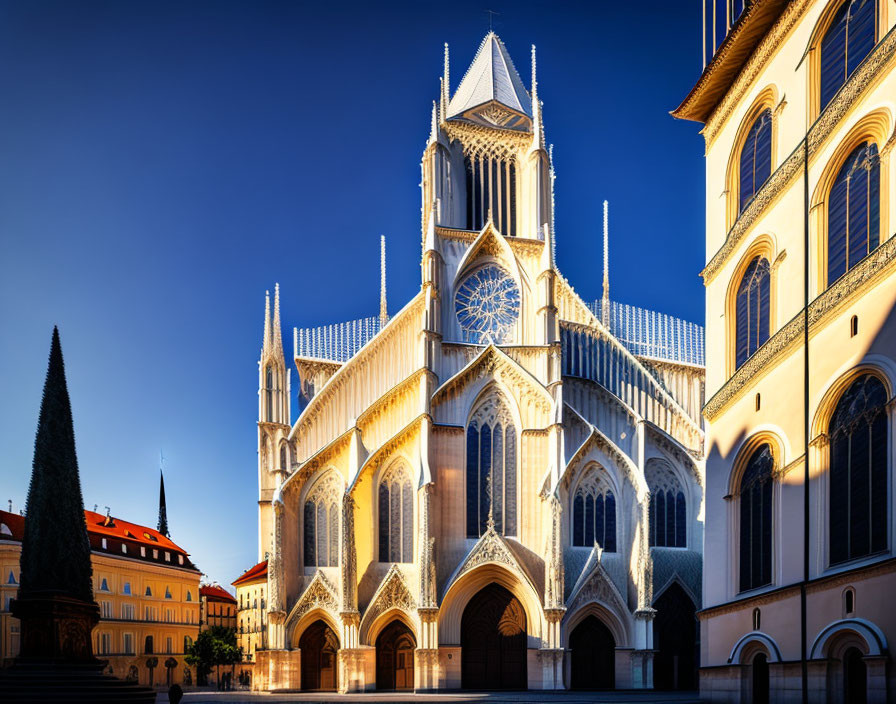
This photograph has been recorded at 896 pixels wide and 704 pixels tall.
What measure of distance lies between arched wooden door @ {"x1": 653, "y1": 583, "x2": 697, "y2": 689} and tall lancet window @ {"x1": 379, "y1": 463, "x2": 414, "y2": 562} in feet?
40.3

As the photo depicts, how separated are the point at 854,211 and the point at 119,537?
59004 millimetres

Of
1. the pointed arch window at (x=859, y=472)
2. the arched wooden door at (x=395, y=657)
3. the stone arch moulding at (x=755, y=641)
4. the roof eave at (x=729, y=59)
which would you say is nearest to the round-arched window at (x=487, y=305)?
the arched wooden door at (x=395, y=657)

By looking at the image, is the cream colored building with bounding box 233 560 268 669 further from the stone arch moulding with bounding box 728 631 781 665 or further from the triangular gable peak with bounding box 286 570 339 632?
the stone arch moulding with bounding box 728 631 781 665

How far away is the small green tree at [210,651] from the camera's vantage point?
6712 cm

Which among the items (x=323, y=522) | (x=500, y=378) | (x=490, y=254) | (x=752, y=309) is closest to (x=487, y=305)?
(x=490, y=254)

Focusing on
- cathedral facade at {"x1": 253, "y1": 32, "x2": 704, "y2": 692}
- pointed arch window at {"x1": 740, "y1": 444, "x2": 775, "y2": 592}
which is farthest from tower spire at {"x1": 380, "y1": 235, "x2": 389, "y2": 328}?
pointed arch window at {"x1": 740, "y1": 444, "x2": 775, "y2": 592}

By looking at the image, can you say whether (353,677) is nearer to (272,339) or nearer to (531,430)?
(531,430)

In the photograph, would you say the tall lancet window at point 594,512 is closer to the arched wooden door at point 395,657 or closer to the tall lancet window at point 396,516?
the tall lancet window at point 396,516

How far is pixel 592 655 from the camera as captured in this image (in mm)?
42344

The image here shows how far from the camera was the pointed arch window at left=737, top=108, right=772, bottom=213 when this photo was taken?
22375 millimetres

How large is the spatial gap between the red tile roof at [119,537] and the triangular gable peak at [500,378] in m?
27.8

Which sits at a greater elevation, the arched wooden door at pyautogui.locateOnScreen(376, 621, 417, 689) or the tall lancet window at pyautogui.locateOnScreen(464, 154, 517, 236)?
the tall lancet window at pyautogui.locateOnScreen(464, 154, 517, 236)

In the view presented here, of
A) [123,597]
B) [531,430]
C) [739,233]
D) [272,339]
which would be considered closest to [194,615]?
[123,597]

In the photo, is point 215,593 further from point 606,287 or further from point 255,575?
point 606,287
